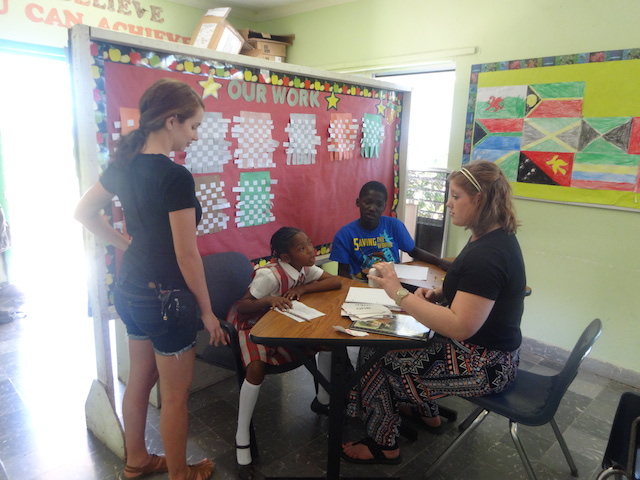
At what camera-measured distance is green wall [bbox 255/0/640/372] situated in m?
2.73

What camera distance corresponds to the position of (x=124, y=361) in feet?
8.45

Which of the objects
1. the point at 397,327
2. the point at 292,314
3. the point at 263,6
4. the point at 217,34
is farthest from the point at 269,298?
the point at 263,6

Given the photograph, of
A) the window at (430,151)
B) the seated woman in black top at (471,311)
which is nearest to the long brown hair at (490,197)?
the seated woman in black top at (471,311)

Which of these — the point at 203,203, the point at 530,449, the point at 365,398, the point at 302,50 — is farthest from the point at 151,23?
the point at 530,449

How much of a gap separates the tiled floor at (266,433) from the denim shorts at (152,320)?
707 millimetres

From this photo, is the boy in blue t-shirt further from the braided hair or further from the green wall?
the green wall

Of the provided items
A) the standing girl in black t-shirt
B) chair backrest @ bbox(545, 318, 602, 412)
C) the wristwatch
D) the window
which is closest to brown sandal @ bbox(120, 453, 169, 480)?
the standing girl in black t-shirt

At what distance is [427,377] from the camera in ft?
5.89

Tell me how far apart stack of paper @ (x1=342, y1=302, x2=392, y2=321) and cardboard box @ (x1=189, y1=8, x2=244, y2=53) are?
9.18 ft

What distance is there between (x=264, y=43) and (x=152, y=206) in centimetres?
326

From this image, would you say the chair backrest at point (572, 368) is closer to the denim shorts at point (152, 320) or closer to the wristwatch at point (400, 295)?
the wristwatch at point (400, 295)

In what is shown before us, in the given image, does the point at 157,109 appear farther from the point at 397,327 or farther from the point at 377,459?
the point at 377,459

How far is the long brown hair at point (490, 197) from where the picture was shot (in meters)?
1.66

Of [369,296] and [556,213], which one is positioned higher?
[556,213]
